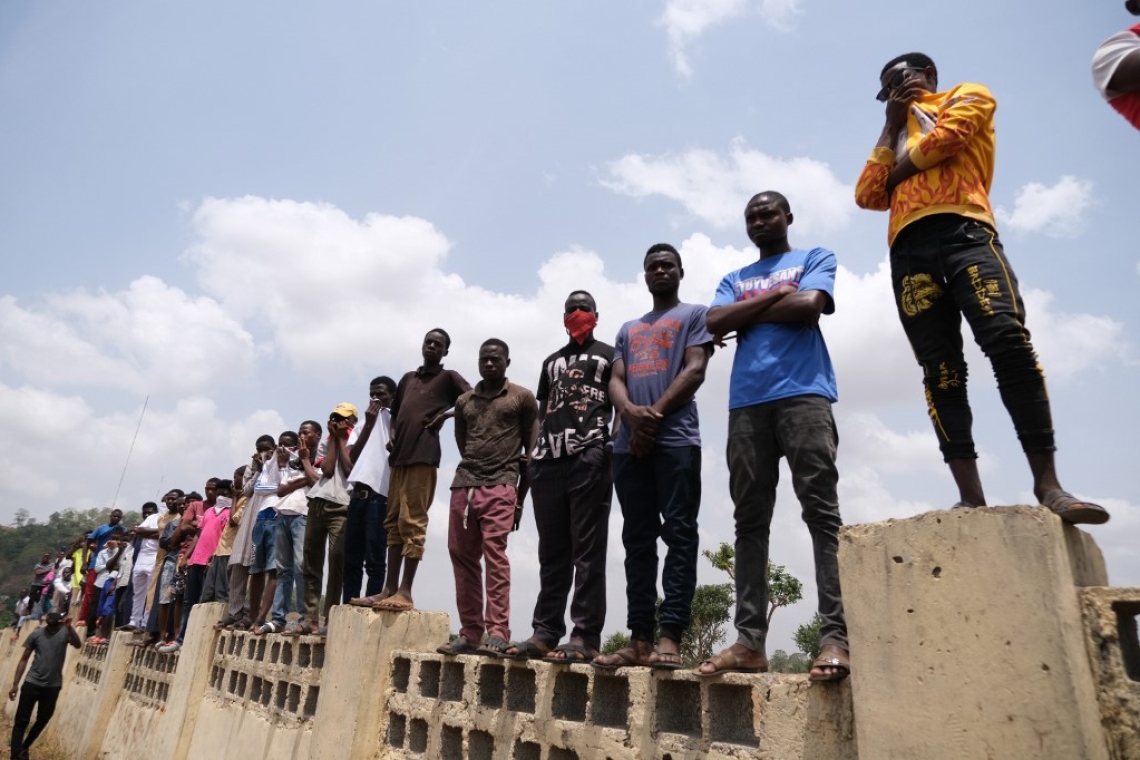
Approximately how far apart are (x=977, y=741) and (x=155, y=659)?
34.1ft

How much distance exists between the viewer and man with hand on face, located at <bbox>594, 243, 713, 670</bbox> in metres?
3.37

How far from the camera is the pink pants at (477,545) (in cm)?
453

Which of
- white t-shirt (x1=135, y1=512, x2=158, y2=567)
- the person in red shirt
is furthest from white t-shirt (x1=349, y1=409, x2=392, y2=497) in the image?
white t-shirt (x1=135, y1=512, x2=158, y2=567)

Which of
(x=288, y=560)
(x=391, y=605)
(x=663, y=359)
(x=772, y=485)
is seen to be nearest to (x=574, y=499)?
(x=663, y=359)

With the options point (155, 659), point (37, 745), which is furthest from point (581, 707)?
point (37, 745)

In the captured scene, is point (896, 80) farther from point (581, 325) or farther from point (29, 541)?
point (29, 541)

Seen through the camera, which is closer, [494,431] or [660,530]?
[660,530]

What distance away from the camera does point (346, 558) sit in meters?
5.86

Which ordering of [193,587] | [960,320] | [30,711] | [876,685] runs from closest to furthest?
[876,685] < [960,320] < [193,587] < [30,711]

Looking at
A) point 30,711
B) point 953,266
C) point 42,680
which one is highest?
point 953,266

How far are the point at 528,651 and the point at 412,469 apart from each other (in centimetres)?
192

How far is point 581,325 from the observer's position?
14.9 feet

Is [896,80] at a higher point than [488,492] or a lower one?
higher

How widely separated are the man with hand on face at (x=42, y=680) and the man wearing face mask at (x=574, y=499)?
10.4 meters
